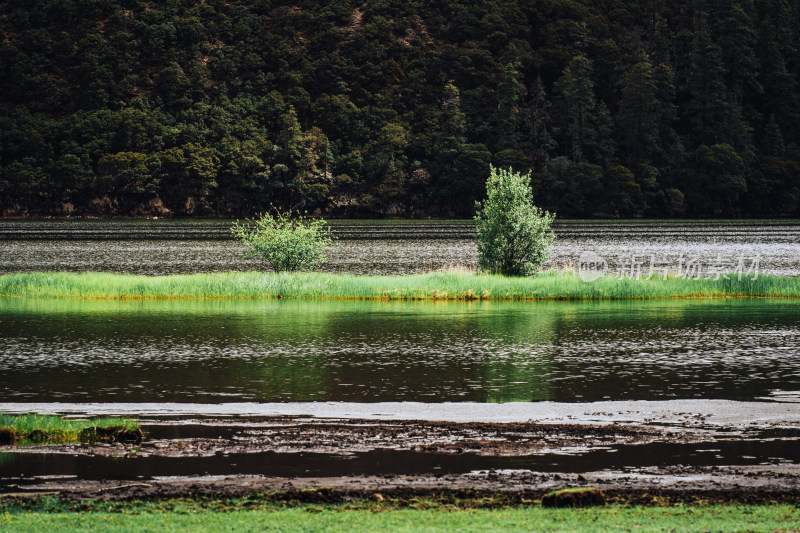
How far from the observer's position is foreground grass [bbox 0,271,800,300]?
180 ft

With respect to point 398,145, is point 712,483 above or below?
below

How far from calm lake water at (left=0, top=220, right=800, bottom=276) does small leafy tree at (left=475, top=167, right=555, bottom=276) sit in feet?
56.2

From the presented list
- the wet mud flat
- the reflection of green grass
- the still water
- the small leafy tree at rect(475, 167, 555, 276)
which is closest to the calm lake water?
the small leafy tree at rect(475, 167, 555, 276)

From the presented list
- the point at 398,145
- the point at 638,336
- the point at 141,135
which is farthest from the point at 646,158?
the point at 638,336

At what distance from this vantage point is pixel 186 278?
5850 centimetres

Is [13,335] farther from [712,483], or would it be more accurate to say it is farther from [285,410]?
[712,483]

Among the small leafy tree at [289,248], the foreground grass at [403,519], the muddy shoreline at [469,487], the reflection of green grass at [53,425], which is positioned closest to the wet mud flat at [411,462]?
the muddy shoreline at [469,487]

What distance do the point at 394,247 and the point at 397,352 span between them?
283ft

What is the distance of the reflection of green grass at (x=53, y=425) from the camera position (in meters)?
18.6

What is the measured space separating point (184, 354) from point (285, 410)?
38.5 feet

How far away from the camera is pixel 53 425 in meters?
19.0

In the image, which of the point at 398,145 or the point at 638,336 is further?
the point at 398,145

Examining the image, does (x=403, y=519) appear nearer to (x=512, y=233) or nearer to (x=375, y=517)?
(x=375, y=517)

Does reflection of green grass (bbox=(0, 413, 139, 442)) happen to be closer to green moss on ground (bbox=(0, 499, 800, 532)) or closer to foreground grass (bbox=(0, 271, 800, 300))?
green moss on ground (bbox=(0, 499, 800, 532))
